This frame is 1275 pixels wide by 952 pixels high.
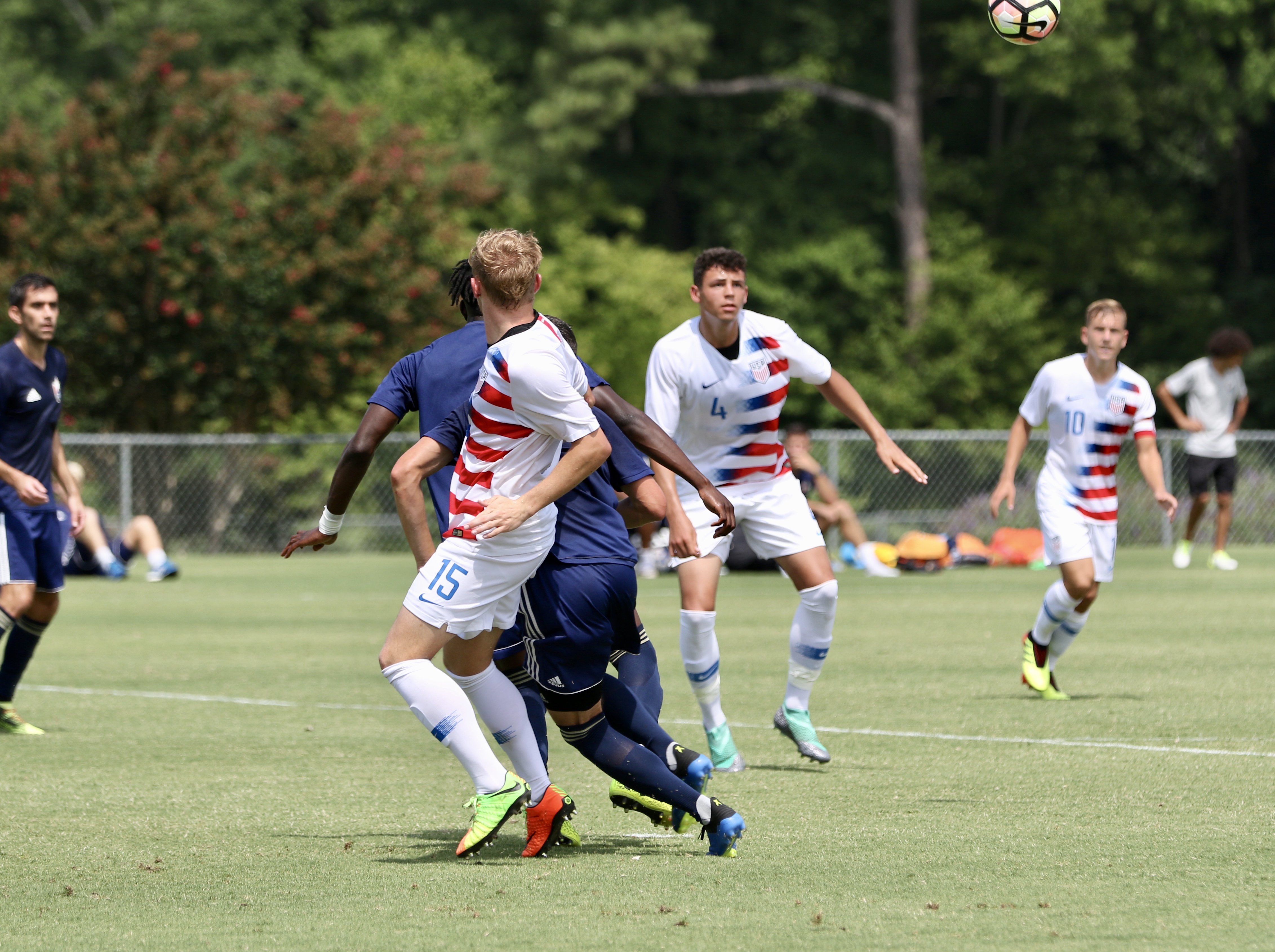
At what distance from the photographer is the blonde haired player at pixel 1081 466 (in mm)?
9961

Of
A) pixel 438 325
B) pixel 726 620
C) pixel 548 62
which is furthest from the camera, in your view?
pixel 548 62

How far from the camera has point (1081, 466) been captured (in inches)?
403

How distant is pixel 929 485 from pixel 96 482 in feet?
39.8

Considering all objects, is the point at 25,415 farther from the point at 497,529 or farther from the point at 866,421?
the point at 497,529

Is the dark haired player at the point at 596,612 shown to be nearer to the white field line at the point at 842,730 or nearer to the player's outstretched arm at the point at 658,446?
the player's outstretched arm at the point at 658,446

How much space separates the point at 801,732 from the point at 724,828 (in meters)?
2.30

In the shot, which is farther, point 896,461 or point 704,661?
point 704,661

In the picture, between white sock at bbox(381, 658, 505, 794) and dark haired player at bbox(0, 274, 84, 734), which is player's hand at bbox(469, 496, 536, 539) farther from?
dark haired player at bbox(0, 274, 84, 734)

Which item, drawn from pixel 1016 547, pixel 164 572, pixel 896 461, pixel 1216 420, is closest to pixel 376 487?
pixel 164 572

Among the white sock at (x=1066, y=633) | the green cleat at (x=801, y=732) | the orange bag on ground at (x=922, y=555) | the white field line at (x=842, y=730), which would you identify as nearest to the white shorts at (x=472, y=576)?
the green cleat at (x=801, y=732)

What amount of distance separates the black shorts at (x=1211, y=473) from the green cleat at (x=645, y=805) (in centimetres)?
1577

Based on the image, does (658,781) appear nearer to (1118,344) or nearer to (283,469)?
(1118,344)

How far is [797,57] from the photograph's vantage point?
40719mm

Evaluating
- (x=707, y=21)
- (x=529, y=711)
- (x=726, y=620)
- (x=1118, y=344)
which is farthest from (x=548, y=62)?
(x=529, y=711)
